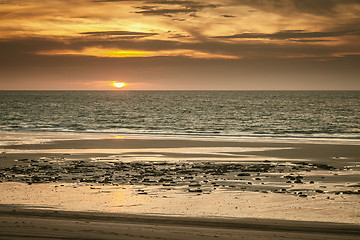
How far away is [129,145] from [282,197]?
19.9 m

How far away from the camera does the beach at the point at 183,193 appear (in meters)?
11.4

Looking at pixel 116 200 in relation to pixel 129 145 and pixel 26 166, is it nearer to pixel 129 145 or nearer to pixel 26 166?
pixel 26 166

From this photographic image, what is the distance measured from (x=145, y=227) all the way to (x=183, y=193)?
490cm

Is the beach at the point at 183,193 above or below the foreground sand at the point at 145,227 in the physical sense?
below

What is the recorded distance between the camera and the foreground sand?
397 inches

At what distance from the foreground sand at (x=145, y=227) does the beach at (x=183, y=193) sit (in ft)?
0.08

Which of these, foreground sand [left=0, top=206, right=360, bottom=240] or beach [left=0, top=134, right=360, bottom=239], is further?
beach [left=0, top=134, right=360, bottom=239]

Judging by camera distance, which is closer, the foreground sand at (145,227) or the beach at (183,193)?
the foreground sand at (145,227)

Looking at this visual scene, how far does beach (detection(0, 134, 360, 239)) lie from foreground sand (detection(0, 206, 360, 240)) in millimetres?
25

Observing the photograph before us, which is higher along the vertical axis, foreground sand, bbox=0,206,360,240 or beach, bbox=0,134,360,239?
foreground sand, bbox=0,206,360,240

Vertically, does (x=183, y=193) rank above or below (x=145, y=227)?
below

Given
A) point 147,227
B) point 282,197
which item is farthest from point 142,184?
point 147,227

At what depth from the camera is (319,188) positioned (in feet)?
56.1

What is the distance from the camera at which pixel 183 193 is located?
52.3 ft
